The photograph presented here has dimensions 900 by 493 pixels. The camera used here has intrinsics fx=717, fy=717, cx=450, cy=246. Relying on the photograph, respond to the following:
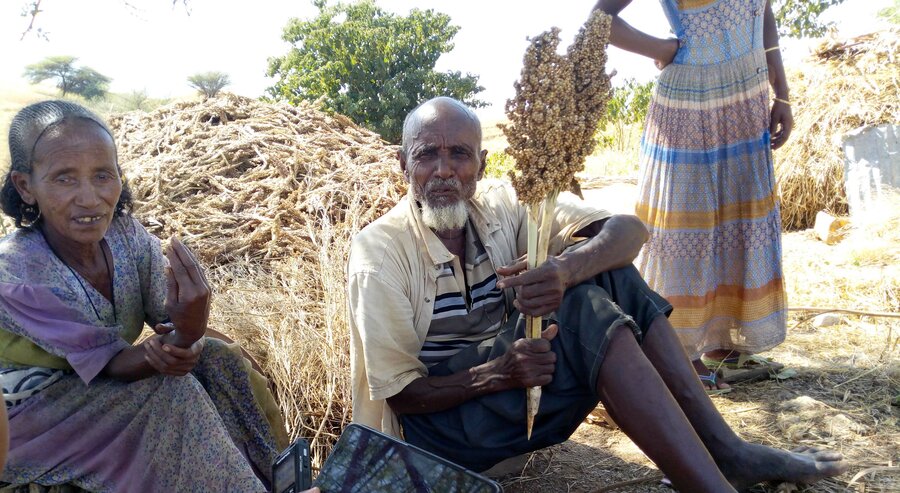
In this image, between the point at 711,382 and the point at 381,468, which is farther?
the point at 711,382

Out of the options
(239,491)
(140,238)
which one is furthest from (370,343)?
(140,238)

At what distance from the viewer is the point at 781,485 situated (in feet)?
7.43

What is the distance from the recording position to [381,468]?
1.98 meters

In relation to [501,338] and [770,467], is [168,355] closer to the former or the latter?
[501,338]

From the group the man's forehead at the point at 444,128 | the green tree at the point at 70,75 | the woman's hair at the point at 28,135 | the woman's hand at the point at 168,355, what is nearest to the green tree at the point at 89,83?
the green tree at the point at 70,75

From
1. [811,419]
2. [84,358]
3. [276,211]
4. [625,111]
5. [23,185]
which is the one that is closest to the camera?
[84,358]

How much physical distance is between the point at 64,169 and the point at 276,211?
118 inches

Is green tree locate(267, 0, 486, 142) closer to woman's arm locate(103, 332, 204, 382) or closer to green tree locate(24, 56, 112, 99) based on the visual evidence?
woman's arm locate(103, 332, 204, 382)

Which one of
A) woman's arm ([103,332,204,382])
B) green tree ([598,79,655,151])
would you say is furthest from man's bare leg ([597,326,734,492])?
green tree ([598,79,655,151])

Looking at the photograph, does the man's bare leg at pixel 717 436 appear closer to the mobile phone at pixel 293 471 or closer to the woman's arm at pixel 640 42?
the mobile phone at pixel 293 471

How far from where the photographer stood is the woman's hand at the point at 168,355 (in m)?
1.91

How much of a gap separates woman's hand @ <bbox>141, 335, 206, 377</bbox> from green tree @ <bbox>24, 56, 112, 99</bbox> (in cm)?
2847

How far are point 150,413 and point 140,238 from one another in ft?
2.04

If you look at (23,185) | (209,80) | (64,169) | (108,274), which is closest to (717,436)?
(108,274)
